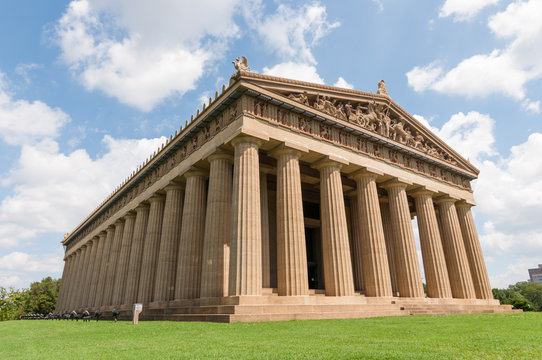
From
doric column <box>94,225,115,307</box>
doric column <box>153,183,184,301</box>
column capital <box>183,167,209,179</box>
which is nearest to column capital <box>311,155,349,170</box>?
column capital <box>183,167,209,179</box>

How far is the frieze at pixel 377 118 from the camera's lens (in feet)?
91.6

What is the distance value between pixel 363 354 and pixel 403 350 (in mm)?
1204

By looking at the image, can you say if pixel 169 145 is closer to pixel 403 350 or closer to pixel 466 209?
pixel 403 350

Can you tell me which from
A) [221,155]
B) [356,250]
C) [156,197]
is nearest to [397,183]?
[356,250]

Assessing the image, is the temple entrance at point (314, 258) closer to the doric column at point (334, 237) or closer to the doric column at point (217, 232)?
the doric column at point (334, 237)

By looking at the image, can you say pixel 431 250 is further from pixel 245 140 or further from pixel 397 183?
pixel 245 140

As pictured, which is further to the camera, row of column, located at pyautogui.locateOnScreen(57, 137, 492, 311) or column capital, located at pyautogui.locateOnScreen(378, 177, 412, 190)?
column capital, located at pyautogui.locateOnScreen(378, 177, 412, 190)

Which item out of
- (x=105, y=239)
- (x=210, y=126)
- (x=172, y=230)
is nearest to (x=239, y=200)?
(x=210, y=126)

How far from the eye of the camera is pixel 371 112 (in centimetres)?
3177

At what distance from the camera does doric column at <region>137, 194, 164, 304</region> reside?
1254 inches

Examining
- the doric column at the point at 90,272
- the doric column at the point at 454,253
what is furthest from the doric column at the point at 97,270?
the doric column at the point at 454,253

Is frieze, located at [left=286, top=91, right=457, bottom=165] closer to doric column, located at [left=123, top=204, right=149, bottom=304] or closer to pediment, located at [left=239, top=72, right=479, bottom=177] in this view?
pediment, located at [left=239, top=72, right=479, bottom=177]

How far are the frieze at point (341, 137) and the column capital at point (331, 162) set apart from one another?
1574 mm

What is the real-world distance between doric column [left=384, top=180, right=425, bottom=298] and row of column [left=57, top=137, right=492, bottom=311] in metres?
0.09
